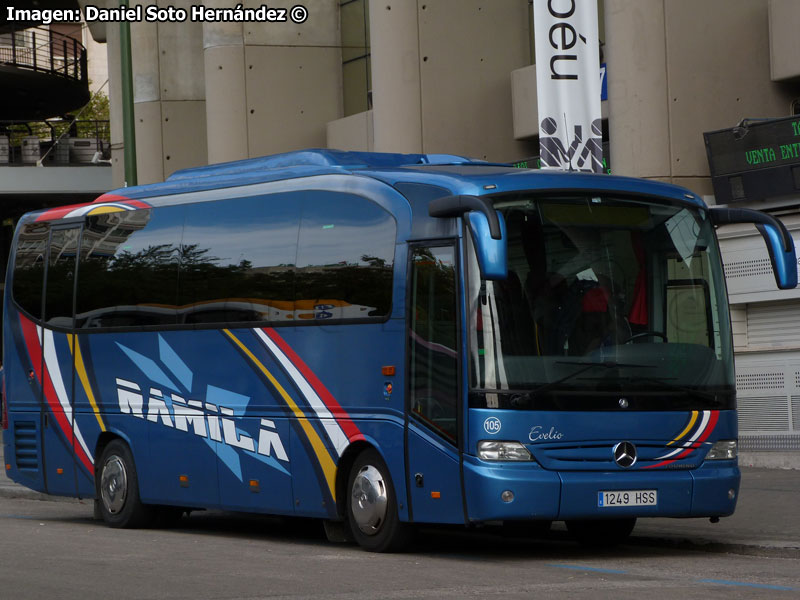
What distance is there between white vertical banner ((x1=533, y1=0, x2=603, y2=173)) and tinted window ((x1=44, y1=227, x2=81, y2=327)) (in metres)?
5.18

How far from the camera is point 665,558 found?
1184 centimetres

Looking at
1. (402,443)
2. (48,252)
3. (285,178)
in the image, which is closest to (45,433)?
(48,252)

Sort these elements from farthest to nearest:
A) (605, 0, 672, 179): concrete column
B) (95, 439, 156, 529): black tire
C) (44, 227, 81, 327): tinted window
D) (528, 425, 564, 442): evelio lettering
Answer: (605, 0, 672, 179): concrete column → (44, 227, 81, 327): tinted window → (95, 439, 156, 529): black tire → (528, 425, 564, 442): evelio lettering

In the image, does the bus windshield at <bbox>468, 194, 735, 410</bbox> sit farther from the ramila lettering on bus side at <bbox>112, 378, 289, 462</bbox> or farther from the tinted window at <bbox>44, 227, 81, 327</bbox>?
the tinted window at <bbox>44, 227, 81, 327</bbox>

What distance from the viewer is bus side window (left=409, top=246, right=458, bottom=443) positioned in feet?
37.9

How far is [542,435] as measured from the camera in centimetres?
1136

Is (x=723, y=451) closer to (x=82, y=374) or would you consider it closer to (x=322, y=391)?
(x=322, y=391)

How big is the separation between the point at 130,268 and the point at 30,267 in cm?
215

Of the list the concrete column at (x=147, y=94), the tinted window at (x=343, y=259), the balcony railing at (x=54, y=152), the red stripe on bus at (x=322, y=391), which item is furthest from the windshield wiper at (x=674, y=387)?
the balcony railing at (x=54, y=152)

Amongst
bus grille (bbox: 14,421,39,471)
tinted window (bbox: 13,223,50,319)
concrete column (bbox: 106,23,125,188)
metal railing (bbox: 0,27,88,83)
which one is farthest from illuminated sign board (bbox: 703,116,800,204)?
metal railing (bbox: 0,27,88,83)

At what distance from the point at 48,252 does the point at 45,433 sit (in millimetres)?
1908

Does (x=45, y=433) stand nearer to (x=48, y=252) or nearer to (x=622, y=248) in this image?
(x=48, y=252)

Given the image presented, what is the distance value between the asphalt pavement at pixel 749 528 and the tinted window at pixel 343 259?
124 inches

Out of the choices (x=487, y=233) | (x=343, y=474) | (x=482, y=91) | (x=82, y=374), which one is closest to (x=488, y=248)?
(x=487, y=233)
